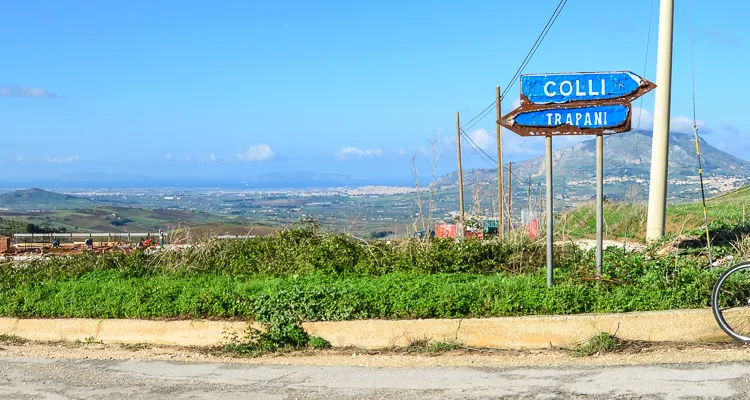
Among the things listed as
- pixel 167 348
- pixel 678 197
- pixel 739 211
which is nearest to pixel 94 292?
pixel 167 348

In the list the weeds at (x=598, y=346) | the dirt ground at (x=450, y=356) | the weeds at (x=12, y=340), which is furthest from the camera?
the weeds at (x=12, y=340)

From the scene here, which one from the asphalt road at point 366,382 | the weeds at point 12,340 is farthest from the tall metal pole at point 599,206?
the weeds at point 12,340

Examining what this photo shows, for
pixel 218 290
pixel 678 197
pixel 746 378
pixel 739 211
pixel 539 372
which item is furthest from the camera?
pixel 678 197

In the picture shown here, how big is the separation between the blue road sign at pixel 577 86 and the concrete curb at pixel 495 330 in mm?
2535

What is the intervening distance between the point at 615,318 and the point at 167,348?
483cm

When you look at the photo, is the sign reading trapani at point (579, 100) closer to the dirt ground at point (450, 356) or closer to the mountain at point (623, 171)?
the dirt ground at point (450, 356)

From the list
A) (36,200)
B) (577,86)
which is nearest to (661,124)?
(577,86)

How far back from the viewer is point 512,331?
8.25m

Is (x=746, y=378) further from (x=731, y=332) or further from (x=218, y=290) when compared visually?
(x=218, y=290)

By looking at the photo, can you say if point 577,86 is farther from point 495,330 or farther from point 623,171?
point 623,171

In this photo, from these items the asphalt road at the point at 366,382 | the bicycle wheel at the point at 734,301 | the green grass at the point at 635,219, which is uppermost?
the green grass at the point at 635,219

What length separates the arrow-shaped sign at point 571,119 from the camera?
9.20 m

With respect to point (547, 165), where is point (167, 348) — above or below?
below

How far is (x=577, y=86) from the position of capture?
9.23 metres
